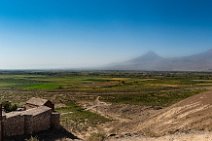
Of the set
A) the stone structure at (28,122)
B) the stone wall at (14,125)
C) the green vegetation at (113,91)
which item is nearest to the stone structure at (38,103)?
the stone structure at (28,122)

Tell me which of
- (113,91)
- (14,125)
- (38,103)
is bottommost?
(113,91)

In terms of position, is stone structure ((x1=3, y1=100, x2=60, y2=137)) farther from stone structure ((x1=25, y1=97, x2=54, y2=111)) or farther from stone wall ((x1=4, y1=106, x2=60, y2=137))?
stone structure ((x1=25, y1=97, x2=54, y2=111))

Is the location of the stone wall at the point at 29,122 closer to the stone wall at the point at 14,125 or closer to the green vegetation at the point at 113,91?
the stone wall at the point at 14,125

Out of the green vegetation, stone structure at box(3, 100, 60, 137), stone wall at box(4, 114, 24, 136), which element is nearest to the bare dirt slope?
stone structure at box(3, 100, 60, 137)

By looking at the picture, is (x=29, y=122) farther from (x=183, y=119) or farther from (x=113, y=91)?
(x=113, y=91)

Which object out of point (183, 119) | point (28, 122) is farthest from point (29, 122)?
point (183, 119)

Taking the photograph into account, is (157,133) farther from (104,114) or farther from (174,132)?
(104,114)
